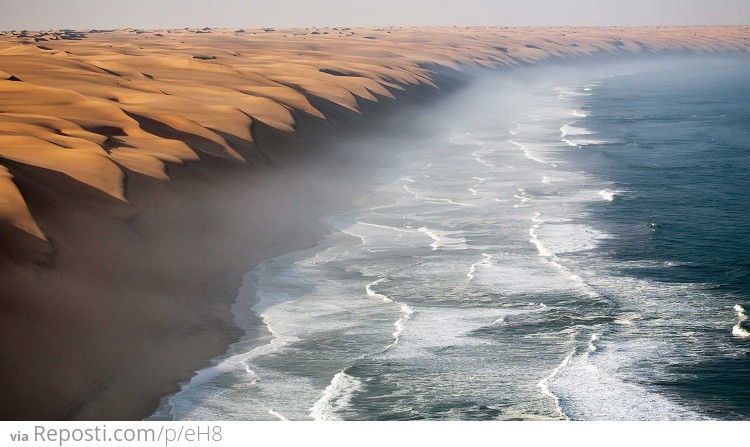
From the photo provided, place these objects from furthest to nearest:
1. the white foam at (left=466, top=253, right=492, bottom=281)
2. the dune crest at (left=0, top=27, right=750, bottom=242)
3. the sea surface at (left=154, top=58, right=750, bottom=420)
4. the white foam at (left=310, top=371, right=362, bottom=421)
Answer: the dune crest at (left=0, top=27, right=750, bottom=242), the white foam at (left=466, top=253, right=492, bottom=281), the sea surface at (left=154, top=58, right=750, bottom=420), the white foam at (left=310, top=371, right=362, bottom=421)

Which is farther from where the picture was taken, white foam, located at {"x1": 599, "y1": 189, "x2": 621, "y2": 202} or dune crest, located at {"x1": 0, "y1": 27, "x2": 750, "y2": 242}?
white foam, located at {"x1": 599, "y1": 189, "x2": 621, "y2": 202}

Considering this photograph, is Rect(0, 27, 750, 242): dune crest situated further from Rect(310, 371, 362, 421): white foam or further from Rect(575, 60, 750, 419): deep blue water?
Rect(575, 60, 750, 419): deep blue water

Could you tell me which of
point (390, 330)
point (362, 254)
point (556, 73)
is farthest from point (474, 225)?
point (556, 73)

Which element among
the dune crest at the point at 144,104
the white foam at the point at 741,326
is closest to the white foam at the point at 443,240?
the dune crest at the point at 144,104

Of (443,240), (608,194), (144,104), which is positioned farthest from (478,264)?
(144,104)

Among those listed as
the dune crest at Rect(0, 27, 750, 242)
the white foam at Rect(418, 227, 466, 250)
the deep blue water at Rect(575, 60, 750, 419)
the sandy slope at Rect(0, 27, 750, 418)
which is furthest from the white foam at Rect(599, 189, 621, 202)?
the dune crest at Rect(0, 27, 750, 242)

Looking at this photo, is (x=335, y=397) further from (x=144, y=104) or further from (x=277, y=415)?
(x=144, y=104)

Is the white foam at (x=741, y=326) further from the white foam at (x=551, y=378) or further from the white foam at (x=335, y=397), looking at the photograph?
the white foam at (x=335, y=397)
